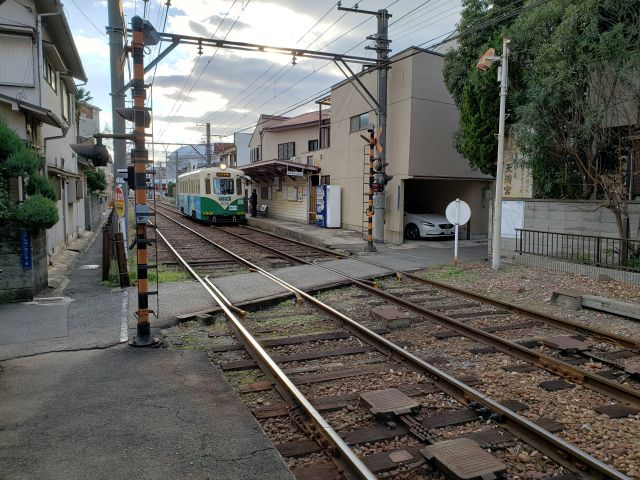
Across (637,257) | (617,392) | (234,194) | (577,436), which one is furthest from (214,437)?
(234,194)

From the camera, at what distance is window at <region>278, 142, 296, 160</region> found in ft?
108

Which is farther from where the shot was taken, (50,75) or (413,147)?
(413,147)

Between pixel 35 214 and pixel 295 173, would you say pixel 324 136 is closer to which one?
pixel 295 173

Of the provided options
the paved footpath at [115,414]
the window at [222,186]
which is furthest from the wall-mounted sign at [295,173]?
the paved footpath at [115,414]

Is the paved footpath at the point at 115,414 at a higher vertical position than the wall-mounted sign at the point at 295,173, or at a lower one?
lower

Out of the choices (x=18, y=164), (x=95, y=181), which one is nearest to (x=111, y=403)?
(x=18, y=164)

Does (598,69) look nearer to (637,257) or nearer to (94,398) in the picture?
(637,257)

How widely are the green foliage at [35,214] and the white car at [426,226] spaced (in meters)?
13.5

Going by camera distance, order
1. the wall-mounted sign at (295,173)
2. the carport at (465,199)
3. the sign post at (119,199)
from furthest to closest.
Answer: the wall-mounted sign at (295,173) < the carport at (465,199) < the sign post at (119,199)

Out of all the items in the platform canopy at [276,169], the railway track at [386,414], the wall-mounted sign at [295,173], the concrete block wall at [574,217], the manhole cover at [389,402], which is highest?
the platform canopy at [276,169]

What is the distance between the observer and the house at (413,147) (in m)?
18.0

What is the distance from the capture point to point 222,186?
27.7 m

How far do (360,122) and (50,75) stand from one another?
11634mm

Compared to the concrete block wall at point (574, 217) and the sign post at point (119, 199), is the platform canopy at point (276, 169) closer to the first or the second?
the sign post at point (119, 199)
